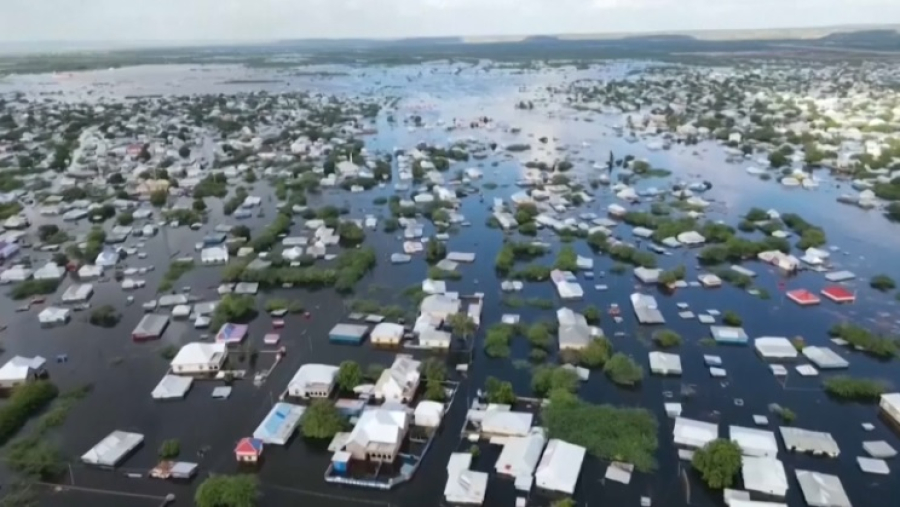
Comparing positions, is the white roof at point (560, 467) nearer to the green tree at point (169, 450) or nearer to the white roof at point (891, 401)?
the white roof at point (891, 401)

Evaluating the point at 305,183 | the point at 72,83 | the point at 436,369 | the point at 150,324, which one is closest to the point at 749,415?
the point at 436,369

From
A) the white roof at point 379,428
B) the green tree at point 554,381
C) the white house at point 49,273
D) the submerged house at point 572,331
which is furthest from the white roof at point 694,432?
the white house at point 49,273

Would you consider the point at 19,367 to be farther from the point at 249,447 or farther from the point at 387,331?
the point at 387,331

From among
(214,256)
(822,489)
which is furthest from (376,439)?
(214,256)

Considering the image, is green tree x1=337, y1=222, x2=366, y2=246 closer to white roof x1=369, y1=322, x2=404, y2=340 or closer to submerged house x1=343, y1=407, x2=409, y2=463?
white roof x1=369, y1=322, x2=404, y2=340

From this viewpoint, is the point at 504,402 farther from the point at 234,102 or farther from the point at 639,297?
the point at 234,102

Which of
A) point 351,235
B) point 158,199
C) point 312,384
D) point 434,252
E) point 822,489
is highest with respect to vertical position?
point 158,199
